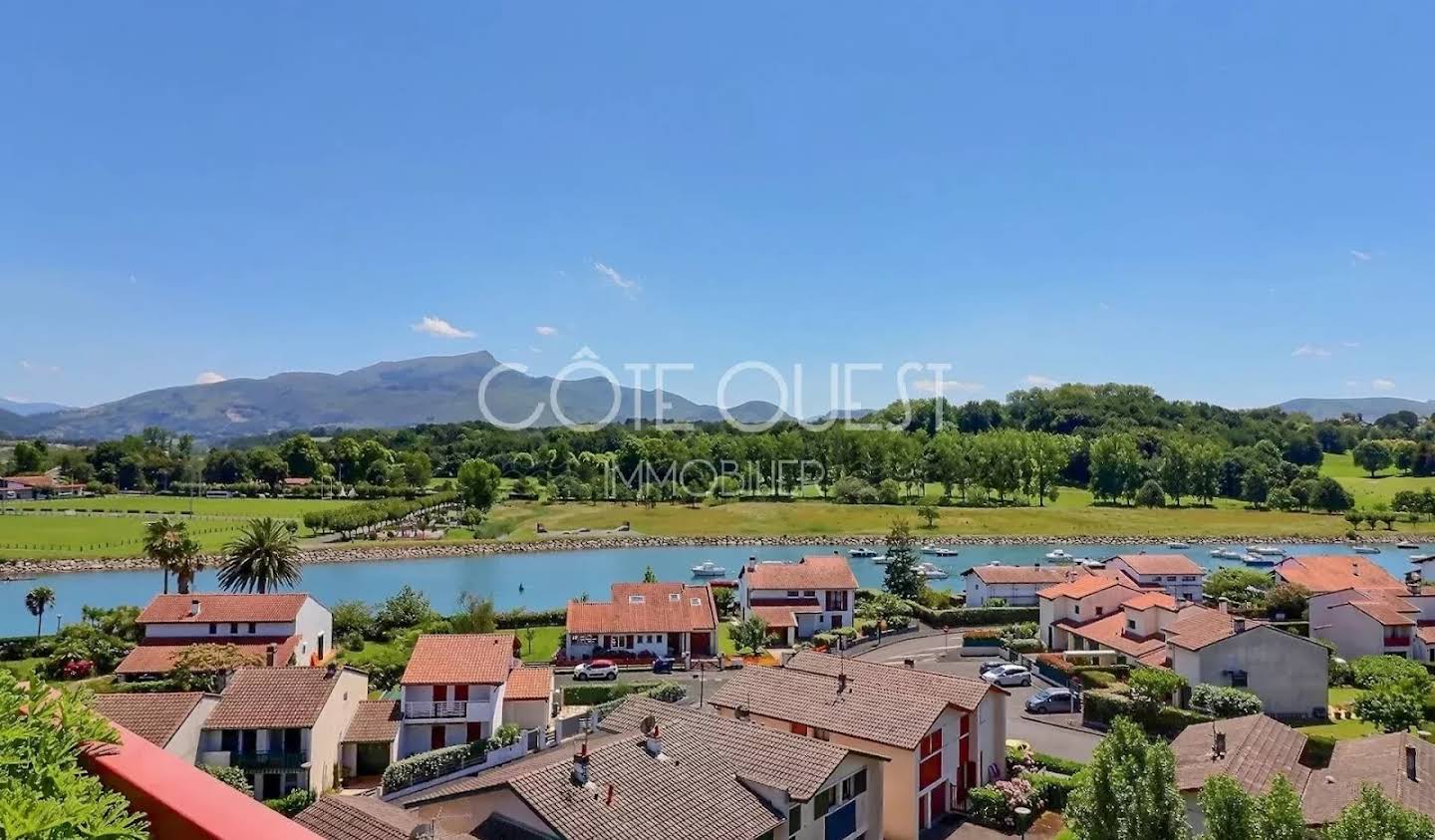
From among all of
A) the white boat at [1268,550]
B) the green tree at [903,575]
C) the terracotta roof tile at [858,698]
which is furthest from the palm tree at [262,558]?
the white boat at [1268,550]

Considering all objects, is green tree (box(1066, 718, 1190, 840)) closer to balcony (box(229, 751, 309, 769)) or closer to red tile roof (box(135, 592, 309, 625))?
balcony (box(229, 751, 309, 769))

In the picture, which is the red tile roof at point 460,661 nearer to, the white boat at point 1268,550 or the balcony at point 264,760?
Answer: the balcony at point 264,760

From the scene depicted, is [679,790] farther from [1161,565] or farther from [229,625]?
[1161,565]

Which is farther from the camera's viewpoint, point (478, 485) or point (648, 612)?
point (478, 485)

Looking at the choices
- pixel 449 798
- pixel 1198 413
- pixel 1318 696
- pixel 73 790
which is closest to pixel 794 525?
pixel 1318 696

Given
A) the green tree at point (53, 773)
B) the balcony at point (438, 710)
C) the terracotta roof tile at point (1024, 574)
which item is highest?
the green tree at point (53, 773)

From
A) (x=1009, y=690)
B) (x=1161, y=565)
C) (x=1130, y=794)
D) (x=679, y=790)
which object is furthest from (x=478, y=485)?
(x=1130, y=794)
